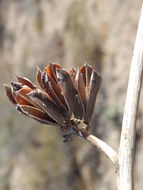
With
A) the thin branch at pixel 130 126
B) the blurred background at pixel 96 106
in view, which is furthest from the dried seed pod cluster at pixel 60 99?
the blurred background at pixel 96 106

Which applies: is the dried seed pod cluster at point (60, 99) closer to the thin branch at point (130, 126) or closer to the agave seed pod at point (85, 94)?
the agave seed pod at point (85, 94)

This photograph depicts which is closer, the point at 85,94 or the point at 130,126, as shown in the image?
the point at 130,126

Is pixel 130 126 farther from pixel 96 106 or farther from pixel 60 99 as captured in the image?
pixel 96 106

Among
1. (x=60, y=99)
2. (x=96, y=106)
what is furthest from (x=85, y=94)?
(x=96, y=106)

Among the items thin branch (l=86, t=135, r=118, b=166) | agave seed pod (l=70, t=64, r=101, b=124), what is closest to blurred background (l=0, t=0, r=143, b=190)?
agave seed pod (l=70, t=64, r=101, b=124)

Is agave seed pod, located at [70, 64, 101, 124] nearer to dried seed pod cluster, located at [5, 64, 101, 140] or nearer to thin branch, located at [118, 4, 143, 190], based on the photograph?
dried seed pod cluster, located at [5, 64, 101, 140]
